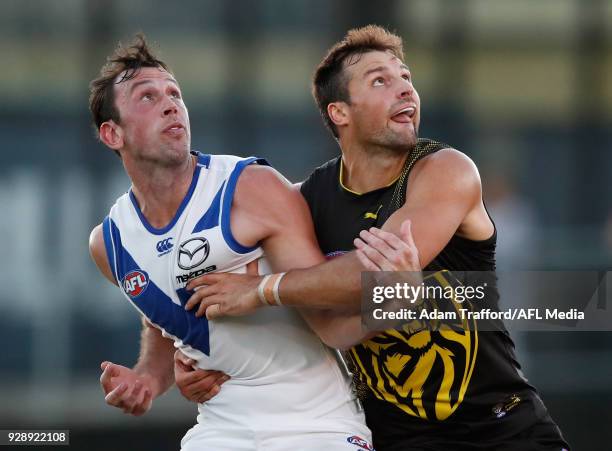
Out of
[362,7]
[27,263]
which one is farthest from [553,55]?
[27,263]

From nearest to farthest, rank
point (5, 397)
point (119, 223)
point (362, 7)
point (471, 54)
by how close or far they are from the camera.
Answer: point (119, 223)
point (5, 397)
point (362, 7)
point (471, 54)

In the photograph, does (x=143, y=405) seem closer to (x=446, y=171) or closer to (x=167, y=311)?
(x=167, y=311)

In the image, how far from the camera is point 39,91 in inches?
441

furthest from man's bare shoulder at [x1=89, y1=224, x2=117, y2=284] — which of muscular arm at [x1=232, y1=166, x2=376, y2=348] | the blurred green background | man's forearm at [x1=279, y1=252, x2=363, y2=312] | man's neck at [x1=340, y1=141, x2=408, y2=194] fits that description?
the blurred green background

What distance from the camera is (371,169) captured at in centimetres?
509

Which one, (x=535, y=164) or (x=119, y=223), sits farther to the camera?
(x=535, y=164)

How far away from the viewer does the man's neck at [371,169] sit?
5.04 meters

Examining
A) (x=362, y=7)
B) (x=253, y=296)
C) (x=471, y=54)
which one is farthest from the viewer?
(x=471, y=54)

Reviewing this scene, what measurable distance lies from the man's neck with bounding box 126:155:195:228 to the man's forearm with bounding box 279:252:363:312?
683 millimetres

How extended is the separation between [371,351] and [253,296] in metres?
0.59

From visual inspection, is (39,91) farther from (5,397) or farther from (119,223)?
(119,223)

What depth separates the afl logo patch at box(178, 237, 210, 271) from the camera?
4867 millimetres

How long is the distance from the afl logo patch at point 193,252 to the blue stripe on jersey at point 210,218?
56 millimetres

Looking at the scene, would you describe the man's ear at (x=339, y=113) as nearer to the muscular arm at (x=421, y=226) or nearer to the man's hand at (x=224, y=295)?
the muscular arm at (x=421, y=226)
